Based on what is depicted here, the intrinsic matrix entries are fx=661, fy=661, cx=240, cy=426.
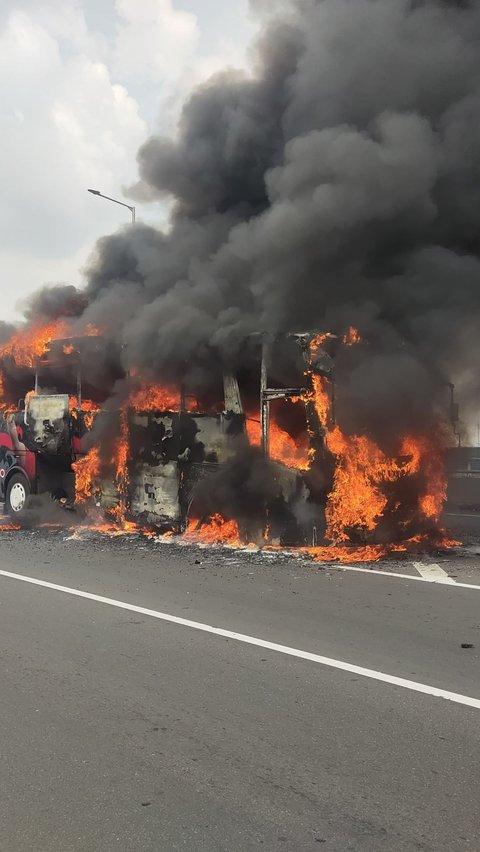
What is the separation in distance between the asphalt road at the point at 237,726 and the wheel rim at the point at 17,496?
5840 mm

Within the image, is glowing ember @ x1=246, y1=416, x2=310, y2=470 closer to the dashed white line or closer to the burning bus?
the burning bus

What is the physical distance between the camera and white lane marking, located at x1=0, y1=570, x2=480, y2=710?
3809 millimetres

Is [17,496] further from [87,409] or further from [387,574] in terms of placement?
[387,574]

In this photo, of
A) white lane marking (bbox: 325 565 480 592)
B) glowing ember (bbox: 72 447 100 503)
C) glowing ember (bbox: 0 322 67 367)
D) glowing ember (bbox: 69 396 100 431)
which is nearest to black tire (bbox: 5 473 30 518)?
glowing ember (bbox: 72 447 100 503)

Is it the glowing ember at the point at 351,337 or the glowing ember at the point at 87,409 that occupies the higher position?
the glowing ember at the point at 351,337

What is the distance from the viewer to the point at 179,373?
401 inches

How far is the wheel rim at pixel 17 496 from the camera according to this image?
39.0 ft

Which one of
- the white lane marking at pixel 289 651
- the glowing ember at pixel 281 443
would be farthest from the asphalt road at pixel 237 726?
the glowing ember at pixel 281 443

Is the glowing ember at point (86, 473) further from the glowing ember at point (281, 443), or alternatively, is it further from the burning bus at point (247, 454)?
the glowing ember at point (281, 443)

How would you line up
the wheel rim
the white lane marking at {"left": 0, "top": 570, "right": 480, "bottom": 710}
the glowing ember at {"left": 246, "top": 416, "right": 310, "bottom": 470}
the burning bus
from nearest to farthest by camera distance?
1. the white lane marking at {"left": 0, "top": 570, "right": 480, "bottom": 710}
2. the burning bus
3. the glowing ember at {"left": 246, "top": 416, "right": 310, "bottom": 470}
4. the wheel rim

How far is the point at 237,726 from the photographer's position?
11.1ft

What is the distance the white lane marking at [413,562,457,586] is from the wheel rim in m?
7.23

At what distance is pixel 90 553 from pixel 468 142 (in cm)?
790

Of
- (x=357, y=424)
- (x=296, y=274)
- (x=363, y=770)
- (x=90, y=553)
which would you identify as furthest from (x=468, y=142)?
(x=363, y=770)
